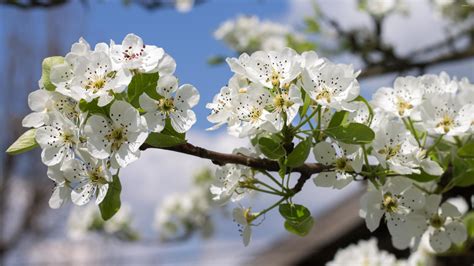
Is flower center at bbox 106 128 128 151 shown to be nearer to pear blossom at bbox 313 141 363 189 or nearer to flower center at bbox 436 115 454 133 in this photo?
pear blossom at bbox 313 141 363 189

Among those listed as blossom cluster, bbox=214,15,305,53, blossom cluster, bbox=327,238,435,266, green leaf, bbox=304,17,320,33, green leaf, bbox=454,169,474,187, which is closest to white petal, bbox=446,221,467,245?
green leaf, bbox=454,169,474,187

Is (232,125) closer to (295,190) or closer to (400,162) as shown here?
(295,190)

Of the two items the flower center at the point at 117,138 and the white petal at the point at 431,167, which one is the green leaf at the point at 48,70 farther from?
the white petal at the point at 431,167

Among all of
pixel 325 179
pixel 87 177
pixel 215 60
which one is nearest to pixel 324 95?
pixel 325 179

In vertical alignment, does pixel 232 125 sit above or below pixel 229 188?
above

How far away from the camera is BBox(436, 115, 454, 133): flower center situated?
103 centimetres

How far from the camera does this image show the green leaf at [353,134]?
3.07ft

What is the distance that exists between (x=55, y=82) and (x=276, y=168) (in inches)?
12.9

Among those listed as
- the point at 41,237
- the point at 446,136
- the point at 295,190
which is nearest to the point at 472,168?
the point at 446,136

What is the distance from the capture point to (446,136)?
3.66ft

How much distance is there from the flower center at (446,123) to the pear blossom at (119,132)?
18.4 inches

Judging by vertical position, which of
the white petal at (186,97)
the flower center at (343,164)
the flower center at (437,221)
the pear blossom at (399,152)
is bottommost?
the flower center at (437,221)

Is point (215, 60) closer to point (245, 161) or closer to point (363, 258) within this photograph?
point (363, 258)

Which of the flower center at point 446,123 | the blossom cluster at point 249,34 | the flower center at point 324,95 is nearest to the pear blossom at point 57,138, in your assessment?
the flower center at point 324,95
